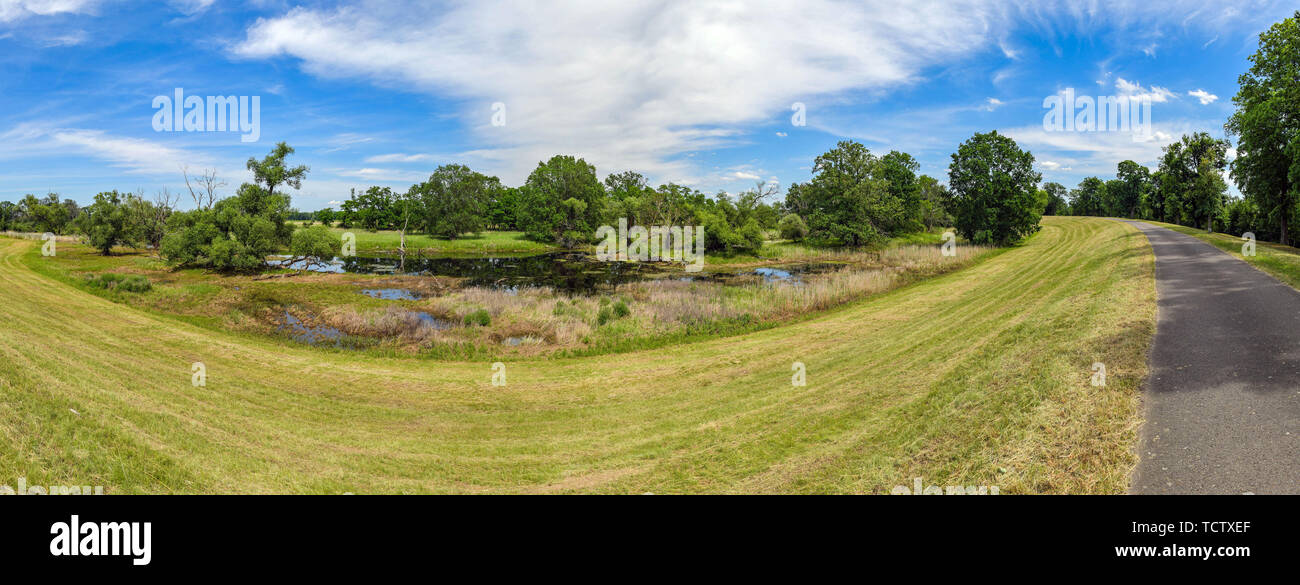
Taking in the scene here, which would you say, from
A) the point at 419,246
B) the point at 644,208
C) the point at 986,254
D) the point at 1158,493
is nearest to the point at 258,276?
the point at 419,246

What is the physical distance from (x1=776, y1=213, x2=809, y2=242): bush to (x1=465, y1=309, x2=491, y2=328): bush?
196ft

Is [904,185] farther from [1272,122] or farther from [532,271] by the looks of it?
[532,271]

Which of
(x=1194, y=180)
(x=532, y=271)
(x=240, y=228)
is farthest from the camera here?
(x=1194, y=180)

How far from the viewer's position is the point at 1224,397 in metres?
7.48

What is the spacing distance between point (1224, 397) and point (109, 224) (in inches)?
3320

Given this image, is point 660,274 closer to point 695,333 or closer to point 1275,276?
point 695,333

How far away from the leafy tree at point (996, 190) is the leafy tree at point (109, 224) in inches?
3816

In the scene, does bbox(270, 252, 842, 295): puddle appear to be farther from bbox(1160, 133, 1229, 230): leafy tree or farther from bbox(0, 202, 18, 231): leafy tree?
bbox(0, 202, 18, 231): leafy tree

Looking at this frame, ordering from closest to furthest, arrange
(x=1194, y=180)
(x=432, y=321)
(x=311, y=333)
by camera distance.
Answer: (x=311, y=333) → (x=432, y=321) → (x=1194, y=180)

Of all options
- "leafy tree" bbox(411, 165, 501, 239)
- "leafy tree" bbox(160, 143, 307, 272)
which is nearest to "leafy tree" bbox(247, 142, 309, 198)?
"leafy tree" bbox(160, 143, 307, 272)

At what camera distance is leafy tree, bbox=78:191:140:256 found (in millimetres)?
55250

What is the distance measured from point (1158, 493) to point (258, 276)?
55122 mm

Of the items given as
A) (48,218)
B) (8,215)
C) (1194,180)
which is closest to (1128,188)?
(1194,180)

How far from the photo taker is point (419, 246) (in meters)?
77.2
